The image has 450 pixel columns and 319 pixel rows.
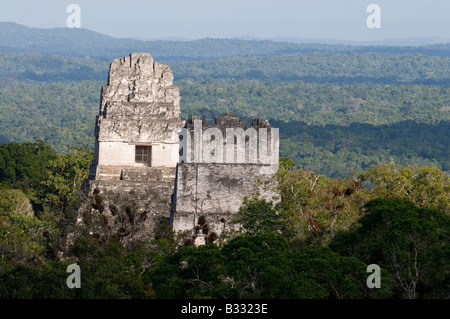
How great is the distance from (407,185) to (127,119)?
9.30 metres

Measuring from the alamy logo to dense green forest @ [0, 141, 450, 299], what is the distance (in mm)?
839

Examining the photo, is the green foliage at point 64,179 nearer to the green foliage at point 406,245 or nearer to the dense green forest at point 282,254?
the dense green forest at point 282,254

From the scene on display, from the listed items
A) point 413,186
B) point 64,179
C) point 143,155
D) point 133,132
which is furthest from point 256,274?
point 64,179

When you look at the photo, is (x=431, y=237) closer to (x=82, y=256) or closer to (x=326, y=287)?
(x=326, y=287)

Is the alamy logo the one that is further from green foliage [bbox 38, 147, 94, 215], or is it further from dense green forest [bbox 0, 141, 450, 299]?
green foliage [bbox 38, 147, 94, 215]

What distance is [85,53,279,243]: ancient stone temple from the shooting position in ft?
86.9

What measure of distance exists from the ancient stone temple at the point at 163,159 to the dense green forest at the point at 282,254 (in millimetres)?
742

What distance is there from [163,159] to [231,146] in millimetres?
5434

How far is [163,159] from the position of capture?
31953 mm

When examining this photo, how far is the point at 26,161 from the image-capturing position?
53094mm

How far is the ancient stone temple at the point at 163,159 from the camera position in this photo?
26484 mm

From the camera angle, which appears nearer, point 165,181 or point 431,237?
point 431,237

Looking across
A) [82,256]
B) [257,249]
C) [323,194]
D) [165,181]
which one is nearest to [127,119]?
[165,181]

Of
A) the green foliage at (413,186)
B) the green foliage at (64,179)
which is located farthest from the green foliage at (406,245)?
the green foliage at (64,179)
